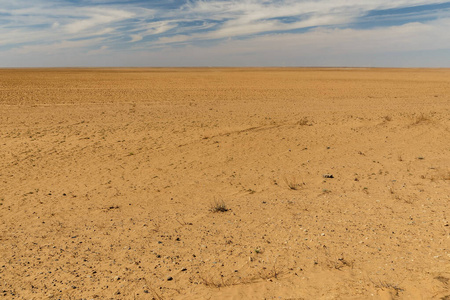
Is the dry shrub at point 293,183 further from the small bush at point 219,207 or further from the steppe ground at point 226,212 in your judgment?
the small bush at point 219,207

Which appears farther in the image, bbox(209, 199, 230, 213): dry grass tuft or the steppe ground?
bbox(209, 199, 230, 213): dry grass tuft

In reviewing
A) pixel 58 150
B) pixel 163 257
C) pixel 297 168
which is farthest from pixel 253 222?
pixel 58 150

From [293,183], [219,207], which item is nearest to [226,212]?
[219,207]

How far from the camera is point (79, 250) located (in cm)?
493

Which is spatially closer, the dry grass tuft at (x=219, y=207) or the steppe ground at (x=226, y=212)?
the steppe ground at (x=226, y=212)

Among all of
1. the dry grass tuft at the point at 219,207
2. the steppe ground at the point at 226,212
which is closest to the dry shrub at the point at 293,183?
the steppe ground at the point at 226,212

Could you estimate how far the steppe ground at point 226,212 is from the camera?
4078 millimetres

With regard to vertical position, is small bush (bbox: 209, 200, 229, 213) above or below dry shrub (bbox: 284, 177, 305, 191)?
above

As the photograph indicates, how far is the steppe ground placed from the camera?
408cm

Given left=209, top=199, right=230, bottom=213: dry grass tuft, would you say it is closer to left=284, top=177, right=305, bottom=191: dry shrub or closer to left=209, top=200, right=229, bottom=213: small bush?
left=209, top=200, right=229, bottom=213: small bush

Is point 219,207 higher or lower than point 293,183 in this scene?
higher

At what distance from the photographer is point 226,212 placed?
20.3ft

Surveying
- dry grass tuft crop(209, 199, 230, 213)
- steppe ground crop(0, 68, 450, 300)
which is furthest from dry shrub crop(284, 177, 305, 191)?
dry grass tuft crop(209, 199, 230, 213)

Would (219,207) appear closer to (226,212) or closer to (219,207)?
(219,207)
